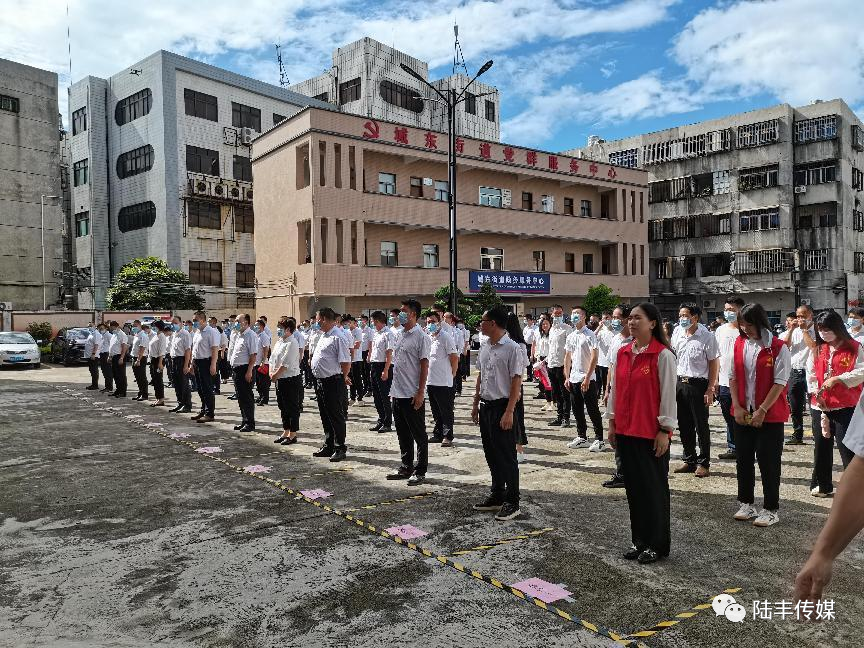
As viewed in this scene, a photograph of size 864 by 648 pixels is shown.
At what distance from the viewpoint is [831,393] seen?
5.66m

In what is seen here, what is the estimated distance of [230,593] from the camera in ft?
13.0

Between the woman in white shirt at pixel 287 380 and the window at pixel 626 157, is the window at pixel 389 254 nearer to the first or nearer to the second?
the window at pixel 626 157

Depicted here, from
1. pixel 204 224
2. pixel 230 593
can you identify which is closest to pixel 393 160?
pixel 204 224

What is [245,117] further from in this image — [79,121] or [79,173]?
[79,173]

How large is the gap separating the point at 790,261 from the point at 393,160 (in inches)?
953

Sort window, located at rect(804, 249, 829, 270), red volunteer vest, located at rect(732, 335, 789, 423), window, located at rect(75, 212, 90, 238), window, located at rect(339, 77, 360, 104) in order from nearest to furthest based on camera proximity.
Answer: red volunteer vest, located at rect(732, 335, 789, 423) < window, located at rect(804, 249, 829, 270) < window, located at rect(75, 212, 90, 238) < window, located at rect(339, 77, 360, 104)

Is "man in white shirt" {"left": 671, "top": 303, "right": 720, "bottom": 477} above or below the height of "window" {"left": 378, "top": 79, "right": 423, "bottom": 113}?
below

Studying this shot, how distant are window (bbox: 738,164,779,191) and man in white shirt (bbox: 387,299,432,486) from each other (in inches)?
1502

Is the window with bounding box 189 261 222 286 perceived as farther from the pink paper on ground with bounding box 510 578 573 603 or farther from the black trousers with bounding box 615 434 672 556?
the pink paper on ground with bounding box 510 578 573 603

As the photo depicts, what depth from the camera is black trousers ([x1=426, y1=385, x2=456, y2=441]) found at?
8.50 meters

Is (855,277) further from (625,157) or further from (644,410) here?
(644,410)

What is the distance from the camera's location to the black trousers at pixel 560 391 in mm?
10070

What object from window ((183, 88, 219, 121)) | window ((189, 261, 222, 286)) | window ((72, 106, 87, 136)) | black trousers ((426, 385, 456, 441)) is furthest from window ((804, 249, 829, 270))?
window ((72, 106, 87, 136))

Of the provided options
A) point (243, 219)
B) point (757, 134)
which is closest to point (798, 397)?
point (757, 134)
